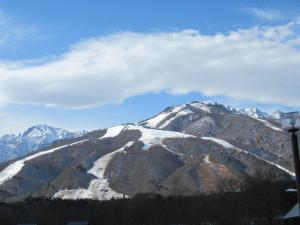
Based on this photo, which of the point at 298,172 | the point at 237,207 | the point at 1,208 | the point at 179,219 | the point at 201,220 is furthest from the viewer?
the point at 1,208

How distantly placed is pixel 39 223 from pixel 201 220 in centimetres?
4534

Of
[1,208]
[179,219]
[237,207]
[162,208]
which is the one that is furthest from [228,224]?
[1,208]

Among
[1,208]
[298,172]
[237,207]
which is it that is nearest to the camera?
[298,172]

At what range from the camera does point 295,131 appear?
16125 mm

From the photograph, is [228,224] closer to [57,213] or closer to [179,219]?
[179,219]

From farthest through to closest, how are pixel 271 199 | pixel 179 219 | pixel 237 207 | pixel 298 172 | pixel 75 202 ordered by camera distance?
pixel 75 202
pixel 179 219
pixel 237 207
pixel 271 199
pixel 298 172

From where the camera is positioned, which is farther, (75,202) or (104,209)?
(75,202)

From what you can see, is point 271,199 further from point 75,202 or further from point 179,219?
point 75,202

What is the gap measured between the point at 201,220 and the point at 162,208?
31.0m

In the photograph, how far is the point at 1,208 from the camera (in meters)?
183

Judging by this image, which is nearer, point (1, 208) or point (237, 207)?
point (237, 207)

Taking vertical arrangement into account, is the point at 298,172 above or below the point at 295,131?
below

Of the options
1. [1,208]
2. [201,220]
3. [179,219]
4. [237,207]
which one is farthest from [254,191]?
[1,208]

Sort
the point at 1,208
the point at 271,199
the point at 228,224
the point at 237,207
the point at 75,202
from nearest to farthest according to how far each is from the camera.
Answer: the point at 271,199 < the point at 228,224 < the point at 237,207 < the point at 1,208 < the point at 75,202
